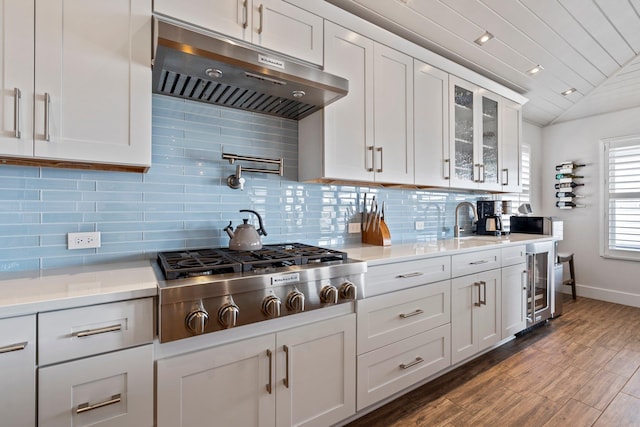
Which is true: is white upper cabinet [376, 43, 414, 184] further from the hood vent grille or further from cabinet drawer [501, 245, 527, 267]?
cabinet drawer [501, 245, 527, 267]

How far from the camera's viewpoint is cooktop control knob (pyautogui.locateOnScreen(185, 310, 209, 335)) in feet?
Answer: 3.74

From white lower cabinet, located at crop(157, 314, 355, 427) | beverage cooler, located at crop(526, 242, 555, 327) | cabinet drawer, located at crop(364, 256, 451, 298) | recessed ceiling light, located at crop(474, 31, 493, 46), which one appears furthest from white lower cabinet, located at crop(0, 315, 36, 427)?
beverage cooler, located at crop(526, 242, 555, 327)

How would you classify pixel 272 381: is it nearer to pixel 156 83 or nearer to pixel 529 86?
pixel 156 83

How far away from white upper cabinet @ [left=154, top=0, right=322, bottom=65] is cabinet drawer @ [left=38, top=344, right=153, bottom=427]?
146 centimetres

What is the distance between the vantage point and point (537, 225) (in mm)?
3451

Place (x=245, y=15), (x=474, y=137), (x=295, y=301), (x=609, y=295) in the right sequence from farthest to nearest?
(x=609, y=295) < (x=474, y=137) < (x=245, y=15) < (x=295, y=301)

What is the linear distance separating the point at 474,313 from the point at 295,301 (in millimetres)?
1676

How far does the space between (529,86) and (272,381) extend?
3.84 m

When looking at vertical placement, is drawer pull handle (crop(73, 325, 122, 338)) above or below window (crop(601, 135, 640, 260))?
below

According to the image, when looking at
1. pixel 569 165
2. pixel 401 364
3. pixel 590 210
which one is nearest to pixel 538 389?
pixel 401 364

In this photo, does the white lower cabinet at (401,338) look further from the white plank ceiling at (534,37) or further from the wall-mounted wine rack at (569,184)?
the wall-mounted wine rack at (569,184)

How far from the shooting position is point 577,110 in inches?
162

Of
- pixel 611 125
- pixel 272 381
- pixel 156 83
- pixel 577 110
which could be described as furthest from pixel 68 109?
pixel 611 125

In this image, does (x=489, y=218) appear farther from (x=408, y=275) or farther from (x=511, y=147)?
(x=408, y=275)
